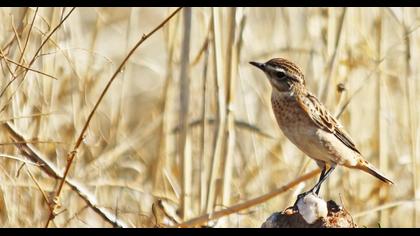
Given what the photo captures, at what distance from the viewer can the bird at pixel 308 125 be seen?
397 cm

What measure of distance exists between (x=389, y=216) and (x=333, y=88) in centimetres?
106

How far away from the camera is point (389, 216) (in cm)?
538

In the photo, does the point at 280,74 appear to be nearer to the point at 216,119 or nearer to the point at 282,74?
the point at 282,74

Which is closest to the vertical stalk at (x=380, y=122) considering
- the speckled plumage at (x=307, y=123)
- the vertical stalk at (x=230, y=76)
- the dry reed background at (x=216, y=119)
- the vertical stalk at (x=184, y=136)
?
the dry reed background at (x=216, y=119)

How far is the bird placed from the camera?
3.97 meters

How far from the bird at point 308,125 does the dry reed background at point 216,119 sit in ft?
0.63

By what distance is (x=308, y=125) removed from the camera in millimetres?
4059

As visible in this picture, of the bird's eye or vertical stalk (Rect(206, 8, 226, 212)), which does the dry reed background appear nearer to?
vertical stalk (Rect(206, 8, 226, 212))

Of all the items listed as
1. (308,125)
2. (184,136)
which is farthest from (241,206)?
(184,136)

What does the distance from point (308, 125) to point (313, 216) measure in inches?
49.4

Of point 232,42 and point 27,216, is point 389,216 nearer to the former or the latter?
point 232,42

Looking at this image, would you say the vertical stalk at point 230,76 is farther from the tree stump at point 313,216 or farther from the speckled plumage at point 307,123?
the tree stump at point 313,216

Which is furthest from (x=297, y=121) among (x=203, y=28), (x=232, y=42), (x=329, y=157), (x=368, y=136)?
(x=368, y=136)

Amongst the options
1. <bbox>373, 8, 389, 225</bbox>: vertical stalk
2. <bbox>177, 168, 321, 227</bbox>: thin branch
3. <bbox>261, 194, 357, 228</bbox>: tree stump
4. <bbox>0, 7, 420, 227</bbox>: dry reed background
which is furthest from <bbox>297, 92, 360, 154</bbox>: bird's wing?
<bbox>261, 194, 357, 228</bbox>: tree stump
